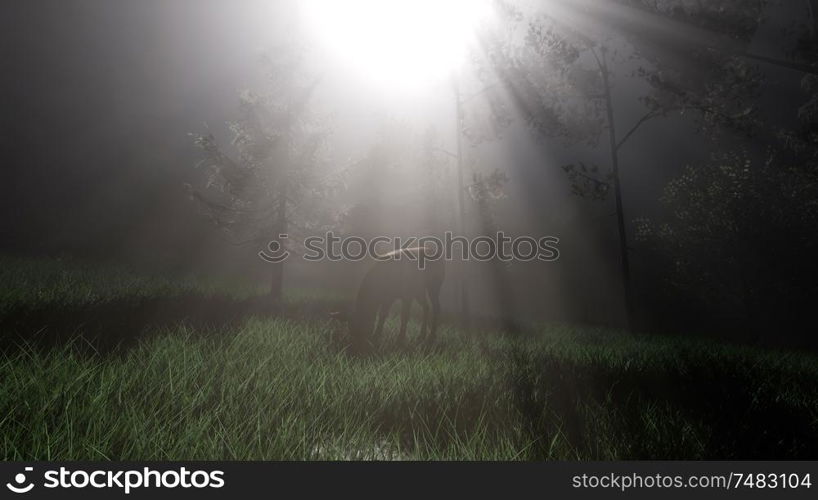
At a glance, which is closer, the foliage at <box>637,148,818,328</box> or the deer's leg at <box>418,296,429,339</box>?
the deer's leg at <box>418,296,429,339</box>

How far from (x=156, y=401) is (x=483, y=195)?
13273 millimetres

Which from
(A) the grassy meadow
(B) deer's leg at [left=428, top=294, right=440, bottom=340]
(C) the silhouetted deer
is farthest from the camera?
(B) deer's leg at [left=428, top=294, right=440, bottom=340]

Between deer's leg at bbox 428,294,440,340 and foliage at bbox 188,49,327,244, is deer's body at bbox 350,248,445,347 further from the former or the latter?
foliage at bbox 188,49,327,244

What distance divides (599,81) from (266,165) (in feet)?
38.0


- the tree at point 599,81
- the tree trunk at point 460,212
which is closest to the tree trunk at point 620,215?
the tree at point 599,81

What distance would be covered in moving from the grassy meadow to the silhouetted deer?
1.29 feet

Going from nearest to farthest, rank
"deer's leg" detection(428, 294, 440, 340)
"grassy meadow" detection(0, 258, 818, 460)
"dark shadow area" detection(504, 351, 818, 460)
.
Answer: "grassy meadow" detection(0, 258, 818, 460) < "dark shadow area" detection(504, 351, 818, 460) < "deer's leg" detection(428, 294, 440, 340)

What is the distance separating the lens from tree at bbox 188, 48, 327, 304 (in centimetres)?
1011

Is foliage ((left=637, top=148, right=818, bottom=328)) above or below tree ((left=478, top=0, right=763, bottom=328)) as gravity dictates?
below

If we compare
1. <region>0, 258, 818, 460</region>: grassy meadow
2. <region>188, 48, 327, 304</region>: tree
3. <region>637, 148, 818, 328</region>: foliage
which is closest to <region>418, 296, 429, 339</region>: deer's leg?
<region>0, 258, 818, 460</region>: grassy meadow

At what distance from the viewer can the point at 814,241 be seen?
1619cm

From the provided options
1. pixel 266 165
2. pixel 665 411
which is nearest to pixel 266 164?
pixel 266 165

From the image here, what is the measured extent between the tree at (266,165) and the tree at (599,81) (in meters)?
6.85

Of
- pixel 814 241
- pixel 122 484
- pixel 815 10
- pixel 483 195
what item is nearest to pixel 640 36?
pixel 815 10
